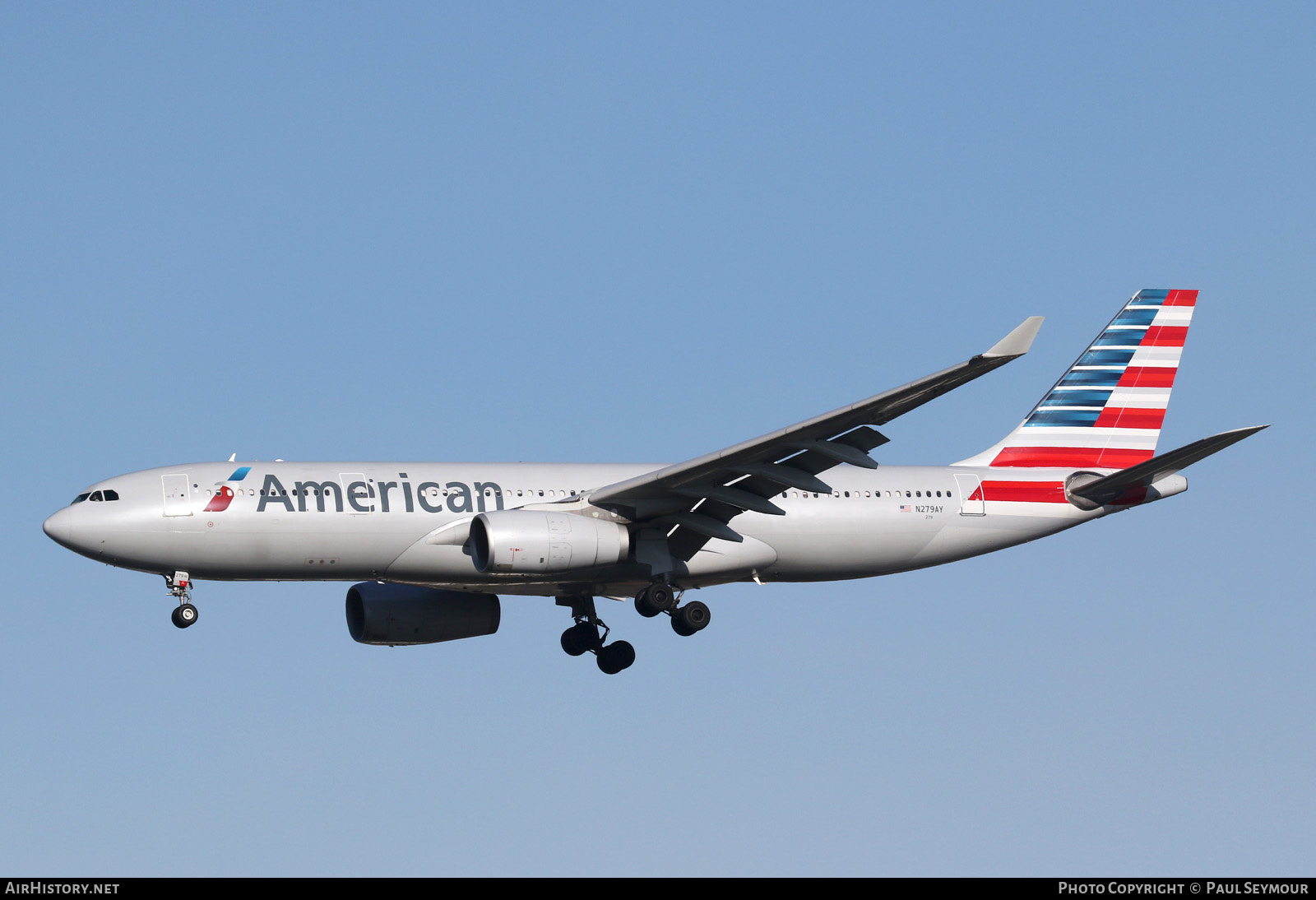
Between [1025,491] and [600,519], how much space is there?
11.2 m

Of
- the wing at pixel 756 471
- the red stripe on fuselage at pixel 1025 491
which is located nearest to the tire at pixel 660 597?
the wing at pixel 756 471

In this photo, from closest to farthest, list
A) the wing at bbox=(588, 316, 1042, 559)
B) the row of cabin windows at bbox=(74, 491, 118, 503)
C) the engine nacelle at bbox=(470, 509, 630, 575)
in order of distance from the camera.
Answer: the wing at bbox=(588, 316, 1042, 559), the engine nacelle at bbox=(470, 509, 630, 575), the row of cabin windows at bbox=(74, 491, 118, 503)

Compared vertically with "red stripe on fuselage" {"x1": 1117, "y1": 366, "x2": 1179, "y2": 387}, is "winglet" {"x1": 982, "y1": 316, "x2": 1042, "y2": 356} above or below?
below

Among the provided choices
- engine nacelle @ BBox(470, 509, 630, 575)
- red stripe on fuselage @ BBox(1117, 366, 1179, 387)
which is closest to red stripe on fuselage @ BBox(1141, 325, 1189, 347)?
red stripe on fuselage @ BBox(1117, 366, 1179, 387)

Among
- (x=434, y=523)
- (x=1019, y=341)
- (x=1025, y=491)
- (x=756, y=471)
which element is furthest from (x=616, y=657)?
(x=1019, y=341)

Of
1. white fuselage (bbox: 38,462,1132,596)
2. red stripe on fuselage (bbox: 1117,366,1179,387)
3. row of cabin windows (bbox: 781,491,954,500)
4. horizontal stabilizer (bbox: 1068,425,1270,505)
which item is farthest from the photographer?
red stripe on fuselage (bbox: 1117,366,1179,387)

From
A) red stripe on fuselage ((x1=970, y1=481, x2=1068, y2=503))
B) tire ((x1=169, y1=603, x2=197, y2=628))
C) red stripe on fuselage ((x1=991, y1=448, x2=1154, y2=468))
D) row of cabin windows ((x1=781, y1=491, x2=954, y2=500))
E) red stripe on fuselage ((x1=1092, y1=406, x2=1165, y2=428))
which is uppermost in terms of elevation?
red stripe on fuselage ((x1=1092, y1=406, x2=1165, y2=428))

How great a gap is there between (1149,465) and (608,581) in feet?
40.4

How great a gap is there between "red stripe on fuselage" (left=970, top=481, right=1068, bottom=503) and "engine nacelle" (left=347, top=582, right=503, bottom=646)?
12.4 m

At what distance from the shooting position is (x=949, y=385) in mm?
30094

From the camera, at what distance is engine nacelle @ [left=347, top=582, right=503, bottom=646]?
40188 millimetres

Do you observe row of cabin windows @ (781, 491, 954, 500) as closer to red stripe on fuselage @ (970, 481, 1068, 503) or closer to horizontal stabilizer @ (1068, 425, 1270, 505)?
red stripe on fuselage @ (970, 481, 1068, 503)

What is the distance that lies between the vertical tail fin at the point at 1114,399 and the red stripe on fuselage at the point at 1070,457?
0.02 m

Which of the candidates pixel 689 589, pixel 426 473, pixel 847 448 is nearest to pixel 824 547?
pixel 689 589
